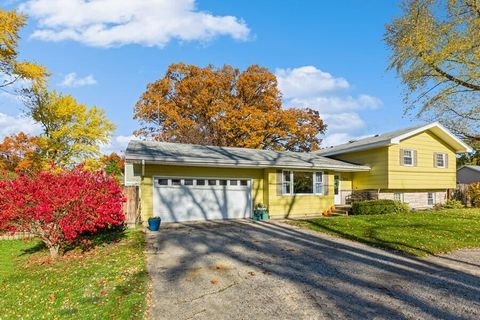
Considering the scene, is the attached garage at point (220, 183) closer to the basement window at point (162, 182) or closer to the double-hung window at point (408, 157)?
the basement window at point (162, 182)

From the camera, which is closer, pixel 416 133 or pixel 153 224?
pixel 153 224

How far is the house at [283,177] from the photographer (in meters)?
14.4

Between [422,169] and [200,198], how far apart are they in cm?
1447

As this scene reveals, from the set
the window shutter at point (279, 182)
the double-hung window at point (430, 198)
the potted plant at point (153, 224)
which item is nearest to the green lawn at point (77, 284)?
the potted plant at point (153, 224)

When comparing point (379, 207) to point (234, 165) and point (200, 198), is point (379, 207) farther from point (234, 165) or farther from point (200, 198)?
point (200, 198)

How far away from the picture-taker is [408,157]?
1947 centimetres

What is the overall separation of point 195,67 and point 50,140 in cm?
1542

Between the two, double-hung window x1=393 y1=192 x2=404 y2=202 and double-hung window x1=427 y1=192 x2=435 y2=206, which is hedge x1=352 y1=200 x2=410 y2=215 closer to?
double-hung window x1=393 y1=192 x2=404 y2=202

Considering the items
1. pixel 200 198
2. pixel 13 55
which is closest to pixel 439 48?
pixel 200 198

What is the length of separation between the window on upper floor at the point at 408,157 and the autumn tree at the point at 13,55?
2514 cm

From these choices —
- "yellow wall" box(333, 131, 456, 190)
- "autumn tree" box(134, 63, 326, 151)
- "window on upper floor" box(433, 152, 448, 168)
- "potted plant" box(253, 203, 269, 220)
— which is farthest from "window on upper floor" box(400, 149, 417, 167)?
"autumn tree" box(134, 63, 326, 151)

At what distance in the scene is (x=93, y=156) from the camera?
3030 centimetres

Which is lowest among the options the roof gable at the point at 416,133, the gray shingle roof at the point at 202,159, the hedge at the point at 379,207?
the hedge at the point at 379,207

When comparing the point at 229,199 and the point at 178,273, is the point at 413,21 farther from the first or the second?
the point at 178,273
